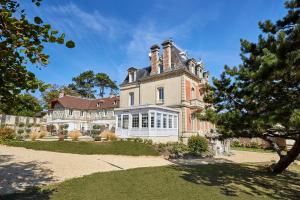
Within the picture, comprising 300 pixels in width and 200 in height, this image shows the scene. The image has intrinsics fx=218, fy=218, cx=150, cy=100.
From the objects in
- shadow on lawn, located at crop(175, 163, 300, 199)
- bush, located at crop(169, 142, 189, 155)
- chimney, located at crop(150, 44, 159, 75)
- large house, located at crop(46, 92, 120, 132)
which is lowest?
shadow on lawn, located at crop(175, 163, 300, 199)

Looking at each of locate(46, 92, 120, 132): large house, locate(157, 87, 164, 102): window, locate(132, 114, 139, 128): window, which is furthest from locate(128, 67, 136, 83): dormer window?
locate(46, 92, 120, 132): large house

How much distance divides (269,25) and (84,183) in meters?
8.41

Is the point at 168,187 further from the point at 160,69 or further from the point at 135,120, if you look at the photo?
the point at 160,69

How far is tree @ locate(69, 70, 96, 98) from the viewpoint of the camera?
189ft

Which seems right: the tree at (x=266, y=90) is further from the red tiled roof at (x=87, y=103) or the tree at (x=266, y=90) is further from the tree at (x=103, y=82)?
the tree at (x=103, y=82)

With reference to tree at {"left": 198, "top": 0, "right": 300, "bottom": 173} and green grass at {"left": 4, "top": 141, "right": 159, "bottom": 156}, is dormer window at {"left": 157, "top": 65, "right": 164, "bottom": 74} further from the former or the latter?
tree at {"left": 198, "top": 0, "right": 300, "bottom": 173}

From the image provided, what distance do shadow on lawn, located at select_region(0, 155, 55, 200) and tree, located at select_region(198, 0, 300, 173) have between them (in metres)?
6.13

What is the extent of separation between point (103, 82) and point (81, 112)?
17358mm

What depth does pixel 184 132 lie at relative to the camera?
78.2 ft

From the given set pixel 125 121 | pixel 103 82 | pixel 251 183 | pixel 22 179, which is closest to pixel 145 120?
pixel 125 121

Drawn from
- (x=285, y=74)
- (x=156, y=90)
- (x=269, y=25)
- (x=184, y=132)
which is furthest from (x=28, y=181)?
(x=156, y=90)

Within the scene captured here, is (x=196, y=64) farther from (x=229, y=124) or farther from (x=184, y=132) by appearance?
(x=229, y=124)

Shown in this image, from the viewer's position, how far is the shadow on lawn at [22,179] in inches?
226

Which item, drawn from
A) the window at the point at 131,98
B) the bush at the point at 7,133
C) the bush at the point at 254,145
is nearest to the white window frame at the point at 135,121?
the window at the point at 131,98
